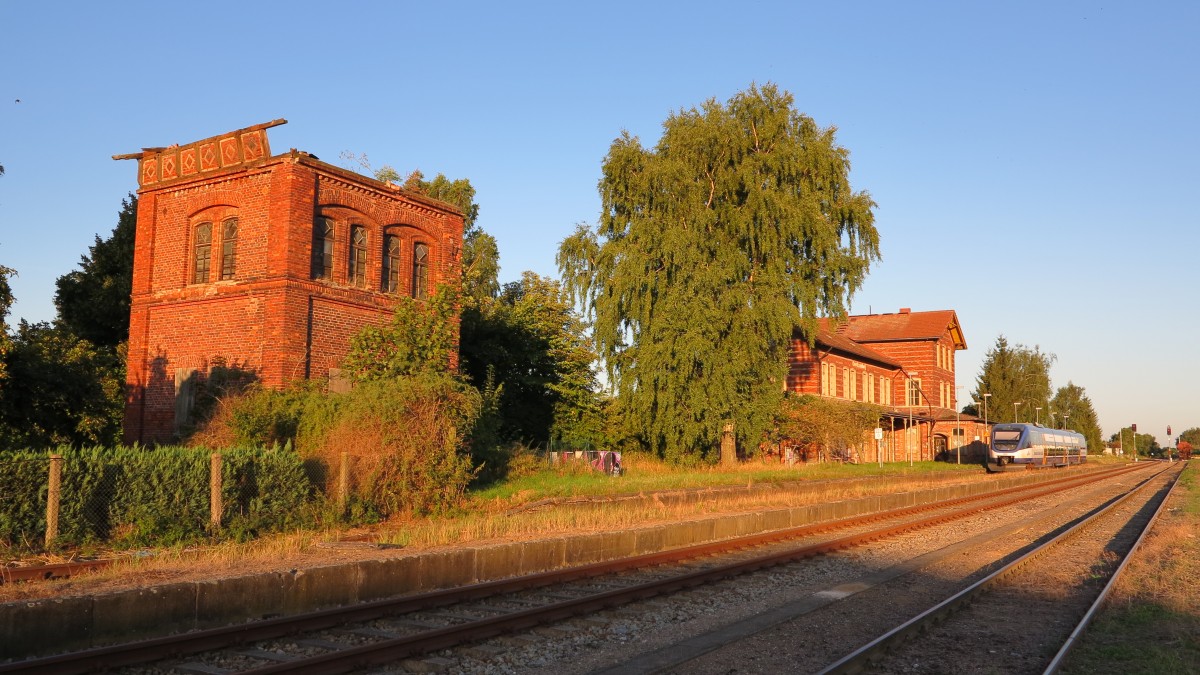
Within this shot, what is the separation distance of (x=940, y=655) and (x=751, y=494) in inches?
673

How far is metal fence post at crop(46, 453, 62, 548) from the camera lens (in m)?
12.3

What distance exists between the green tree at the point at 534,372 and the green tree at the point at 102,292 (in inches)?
658

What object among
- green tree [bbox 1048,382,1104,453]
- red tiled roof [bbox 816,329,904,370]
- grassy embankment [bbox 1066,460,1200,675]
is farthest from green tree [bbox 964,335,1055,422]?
grassy embankment [bbox 1066,460,1200,675]

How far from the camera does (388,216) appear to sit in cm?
2391

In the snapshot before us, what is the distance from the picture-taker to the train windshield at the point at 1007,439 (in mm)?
50594

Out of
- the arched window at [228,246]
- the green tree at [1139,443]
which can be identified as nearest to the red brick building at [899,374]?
the arched window at [228,246]

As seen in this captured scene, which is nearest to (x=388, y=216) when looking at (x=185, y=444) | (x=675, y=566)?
(x=185, y=444)

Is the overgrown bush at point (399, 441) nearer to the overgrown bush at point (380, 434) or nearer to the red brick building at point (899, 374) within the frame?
the overgrown bush at point (380, 434)

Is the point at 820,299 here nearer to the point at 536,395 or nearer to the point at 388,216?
the point at 536,395

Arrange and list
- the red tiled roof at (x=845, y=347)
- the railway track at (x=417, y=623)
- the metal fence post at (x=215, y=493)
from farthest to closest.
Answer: the red tiled roof at (x=845, y=347), the metal fence post at (x=215, y=493), the railway track at (x=417, y=623)

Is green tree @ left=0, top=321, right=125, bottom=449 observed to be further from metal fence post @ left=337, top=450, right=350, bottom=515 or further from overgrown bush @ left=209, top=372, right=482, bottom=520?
metal fence post @ left=337, top=450, right=350, bottom=515

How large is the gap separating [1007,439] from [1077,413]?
3320 inches

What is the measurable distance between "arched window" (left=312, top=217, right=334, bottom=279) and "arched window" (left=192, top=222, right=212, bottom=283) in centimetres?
304

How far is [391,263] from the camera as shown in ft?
79.7
